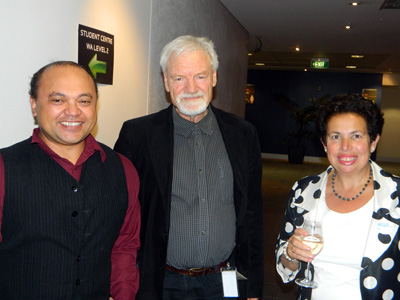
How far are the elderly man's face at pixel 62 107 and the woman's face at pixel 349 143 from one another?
1.18 meters

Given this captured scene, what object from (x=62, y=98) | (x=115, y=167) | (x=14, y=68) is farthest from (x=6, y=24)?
(x=115, y=167)

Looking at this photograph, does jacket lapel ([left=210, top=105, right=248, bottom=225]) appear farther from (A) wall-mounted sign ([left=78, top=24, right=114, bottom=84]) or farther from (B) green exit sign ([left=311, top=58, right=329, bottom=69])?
(B) green exit sign ([left=311, top=58, right=329, bottom=69])

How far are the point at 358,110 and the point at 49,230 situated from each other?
1509 mm

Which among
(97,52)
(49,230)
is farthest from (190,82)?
(49,230)

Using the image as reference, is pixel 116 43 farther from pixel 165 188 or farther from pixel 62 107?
pixel 62 107

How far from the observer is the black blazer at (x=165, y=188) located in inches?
83.7

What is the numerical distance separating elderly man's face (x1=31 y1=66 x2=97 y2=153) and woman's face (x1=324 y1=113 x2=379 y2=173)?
3.86 feet

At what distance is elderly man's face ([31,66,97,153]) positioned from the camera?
1.65 meters

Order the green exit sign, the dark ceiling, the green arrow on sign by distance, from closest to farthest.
→ the green arrow on sign
the dark ceiling
the green exit sign

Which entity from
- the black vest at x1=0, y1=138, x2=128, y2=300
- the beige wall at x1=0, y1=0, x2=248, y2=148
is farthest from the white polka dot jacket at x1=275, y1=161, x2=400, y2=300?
the beige wall at x1=0, y1=0, x2=248, y2=148

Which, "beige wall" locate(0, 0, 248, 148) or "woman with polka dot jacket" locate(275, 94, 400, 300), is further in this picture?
"beige wall" locate(0, 0, 248, 148)

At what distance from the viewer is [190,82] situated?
2.25 metres

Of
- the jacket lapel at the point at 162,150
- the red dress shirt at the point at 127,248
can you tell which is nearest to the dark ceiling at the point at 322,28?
the jacket lapel at the point at 162,150

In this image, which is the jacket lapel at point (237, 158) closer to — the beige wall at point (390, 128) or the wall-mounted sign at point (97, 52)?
the wall-mounted sign at point (97, 52)
